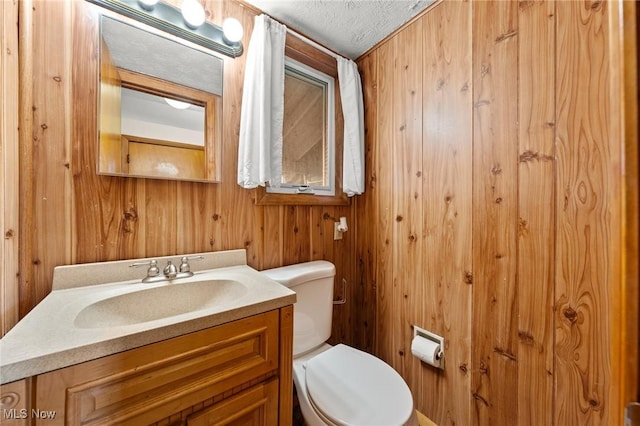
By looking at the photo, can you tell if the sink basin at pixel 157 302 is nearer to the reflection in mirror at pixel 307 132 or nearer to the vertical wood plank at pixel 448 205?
the reflection in mirror at pixel 307 132

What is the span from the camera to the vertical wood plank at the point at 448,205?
3.78 feet

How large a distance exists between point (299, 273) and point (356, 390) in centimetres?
54

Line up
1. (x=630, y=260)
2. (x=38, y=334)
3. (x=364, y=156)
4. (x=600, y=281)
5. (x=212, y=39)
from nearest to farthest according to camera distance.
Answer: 1. (x=630, y=260)
2. (x=38, y=334)
3. (x=600, y=281)
4. (x=212, y=39)
5. (x=364, y=156)

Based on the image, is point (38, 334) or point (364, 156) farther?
point (364, 156)

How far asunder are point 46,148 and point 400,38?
1.71 metres

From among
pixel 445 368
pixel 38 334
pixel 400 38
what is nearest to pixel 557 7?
pixel 400 38

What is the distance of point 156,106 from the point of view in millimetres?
1074

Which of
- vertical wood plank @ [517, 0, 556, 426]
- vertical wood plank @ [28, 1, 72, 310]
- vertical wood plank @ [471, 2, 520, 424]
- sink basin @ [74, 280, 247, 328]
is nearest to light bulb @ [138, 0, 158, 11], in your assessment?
vertical wood plank @ [28, 1, 72, 310]

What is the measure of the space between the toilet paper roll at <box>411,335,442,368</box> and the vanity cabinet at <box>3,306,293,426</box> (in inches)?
29.5

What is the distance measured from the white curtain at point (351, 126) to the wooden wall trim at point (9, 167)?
138 centimetres

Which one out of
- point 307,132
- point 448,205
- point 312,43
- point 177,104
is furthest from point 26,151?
point 448,205

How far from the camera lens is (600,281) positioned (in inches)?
32.1

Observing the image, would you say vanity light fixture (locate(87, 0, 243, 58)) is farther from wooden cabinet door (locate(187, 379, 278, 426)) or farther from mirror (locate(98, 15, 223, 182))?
wooden cabinet door (locate(187, 379, 278, 426))

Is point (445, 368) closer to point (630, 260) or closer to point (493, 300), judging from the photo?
point (493, 300)
